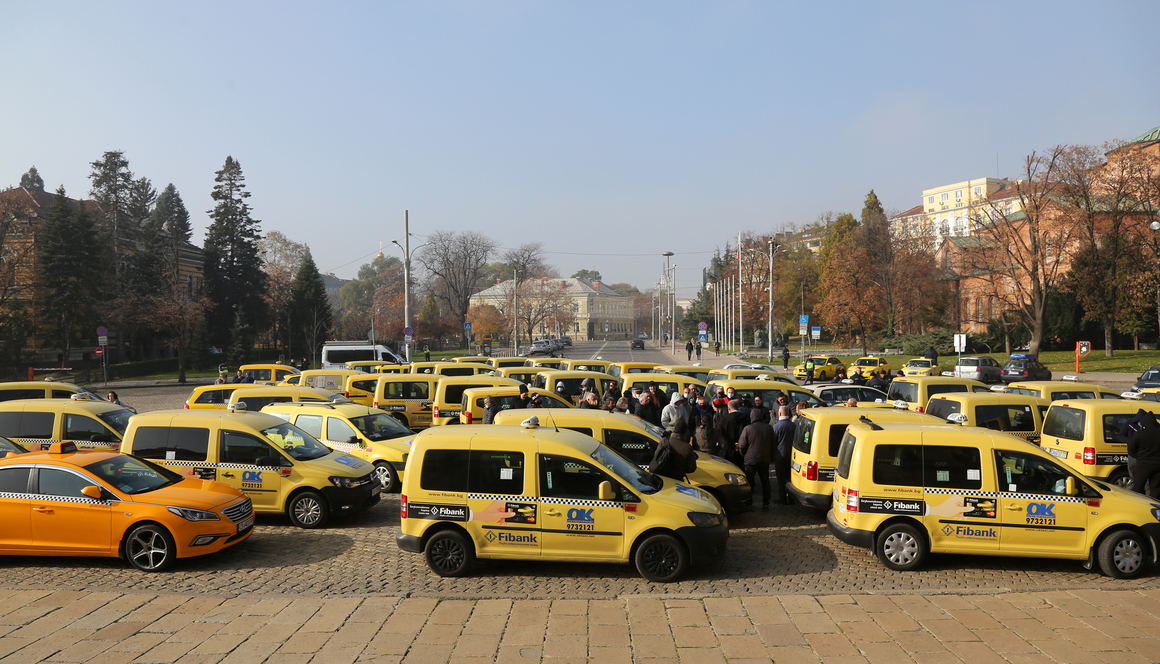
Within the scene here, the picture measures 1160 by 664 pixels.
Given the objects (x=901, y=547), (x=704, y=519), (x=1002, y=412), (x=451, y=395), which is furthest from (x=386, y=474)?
(x=1002, y=412)

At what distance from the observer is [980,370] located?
34.3m

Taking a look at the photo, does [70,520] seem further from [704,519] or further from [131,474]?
[704,519]

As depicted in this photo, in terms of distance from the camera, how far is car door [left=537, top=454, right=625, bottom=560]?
786 cm

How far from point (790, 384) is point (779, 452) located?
5.44 m

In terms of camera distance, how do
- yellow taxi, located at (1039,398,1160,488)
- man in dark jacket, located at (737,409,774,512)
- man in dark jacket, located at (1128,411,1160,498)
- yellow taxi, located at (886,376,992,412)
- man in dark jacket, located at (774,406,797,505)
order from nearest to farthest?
1. man in dark jacket, located at (1128,411,1160,498)
2. yellow taxi, located at (1039,398,1160,488)
3. man in dark jacket, located at (737,409,774,512)
4. man in dark jacket, located at (774,406,797,505)
5. yellow taxi, located at (886,376,992,412)

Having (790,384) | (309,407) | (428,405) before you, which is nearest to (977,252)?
(790,384)

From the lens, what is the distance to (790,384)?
16.6 meters

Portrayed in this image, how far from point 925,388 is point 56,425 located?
1751cm

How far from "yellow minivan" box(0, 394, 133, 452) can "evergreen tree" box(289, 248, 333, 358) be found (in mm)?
48549

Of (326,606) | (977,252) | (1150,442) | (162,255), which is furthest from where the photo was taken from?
(162,255)

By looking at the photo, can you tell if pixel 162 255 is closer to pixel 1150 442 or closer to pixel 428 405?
pixel 428 405

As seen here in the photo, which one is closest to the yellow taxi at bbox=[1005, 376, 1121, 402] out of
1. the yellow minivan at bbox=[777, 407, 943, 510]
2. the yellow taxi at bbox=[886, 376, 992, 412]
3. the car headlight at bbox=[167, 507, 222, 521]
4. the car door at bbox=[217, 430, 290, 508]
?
the yellow taxi at bbox=[886, 376, 992, 412]

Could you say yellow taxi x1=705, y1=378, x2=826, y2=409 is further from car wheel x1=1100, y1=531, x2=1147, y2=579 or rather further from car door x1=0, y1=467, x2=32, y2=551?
car door x1=0, y1=467, x2=32, y2=551

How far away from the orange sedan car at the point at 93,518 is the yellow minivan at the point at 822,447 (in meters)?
7.92
